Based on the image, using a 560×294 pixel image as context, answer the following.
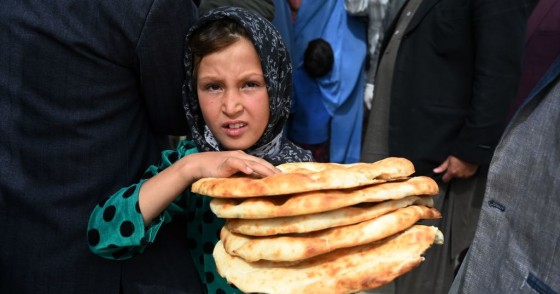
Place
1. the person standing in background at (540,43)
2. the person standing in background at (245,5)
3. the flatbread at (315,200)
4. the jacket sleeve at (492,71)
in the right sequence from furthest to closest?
the person standing in background at (540,43) < the person standing in background at (245,5) < the jacket sleeve at (492,71) < the flatbread at (315,200)

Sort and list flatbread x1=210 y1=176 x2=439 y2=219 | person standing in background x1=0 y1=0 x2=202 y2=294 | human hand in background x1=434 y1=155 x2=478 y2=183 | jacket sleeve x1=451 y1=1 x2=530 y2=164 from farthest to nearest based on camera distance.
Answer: human hand in background x1=434 y1=155 x2=478 y2=183 < jacket sleeve x1=451 y1=1 x2=530 y2=164 < person standing in background x1=0 y1=0 x2=202 y2=294 < flatbread x1=210 y1=176 x2=439 y2=219

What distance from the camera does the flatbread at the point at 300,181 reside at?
1.04m

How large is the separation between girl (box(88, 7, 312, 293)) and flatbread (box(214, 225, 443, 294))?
244 millimetres

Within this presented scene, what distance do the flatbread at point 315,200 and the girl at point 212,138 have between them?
0.10 meters

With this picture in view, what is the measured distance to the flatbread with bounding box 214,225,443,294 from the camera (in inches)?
40.5

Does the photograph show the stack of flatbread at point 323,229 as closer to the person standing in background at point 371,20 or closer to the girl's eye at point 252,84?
the girl's eye at point 252,84

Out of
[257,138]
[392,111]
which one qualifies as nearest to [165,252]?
[257,138]

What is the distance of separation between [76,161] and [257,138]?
0.56 m

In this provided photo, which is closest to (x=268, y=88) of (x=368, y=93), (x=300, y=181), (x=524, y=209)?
(x=300, y=181)

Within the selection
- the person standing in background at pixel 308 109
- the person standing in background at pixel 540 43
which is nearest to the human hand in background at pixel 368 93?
the person standing in background at pixel 308 109

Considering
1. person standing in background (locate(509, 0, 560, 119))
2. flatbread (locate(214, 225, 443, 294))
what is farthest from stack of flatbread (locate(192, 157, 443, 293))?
→ person standing in background (locate(509, 0, 560, 119))

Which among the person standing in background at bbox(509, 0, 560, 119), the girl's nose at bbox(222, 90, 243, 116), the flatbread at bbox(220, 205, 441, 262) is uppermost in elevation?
the person standing in background at bbox(509, 0, 560, 119)

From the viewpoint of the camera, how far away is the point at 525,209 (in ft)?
3.67

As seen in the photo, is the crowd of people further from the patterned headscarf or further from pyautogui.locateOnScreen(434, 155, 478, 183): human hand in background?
pyautogui.locateOnScreen(434, 155, 478, 183): human hand in background
